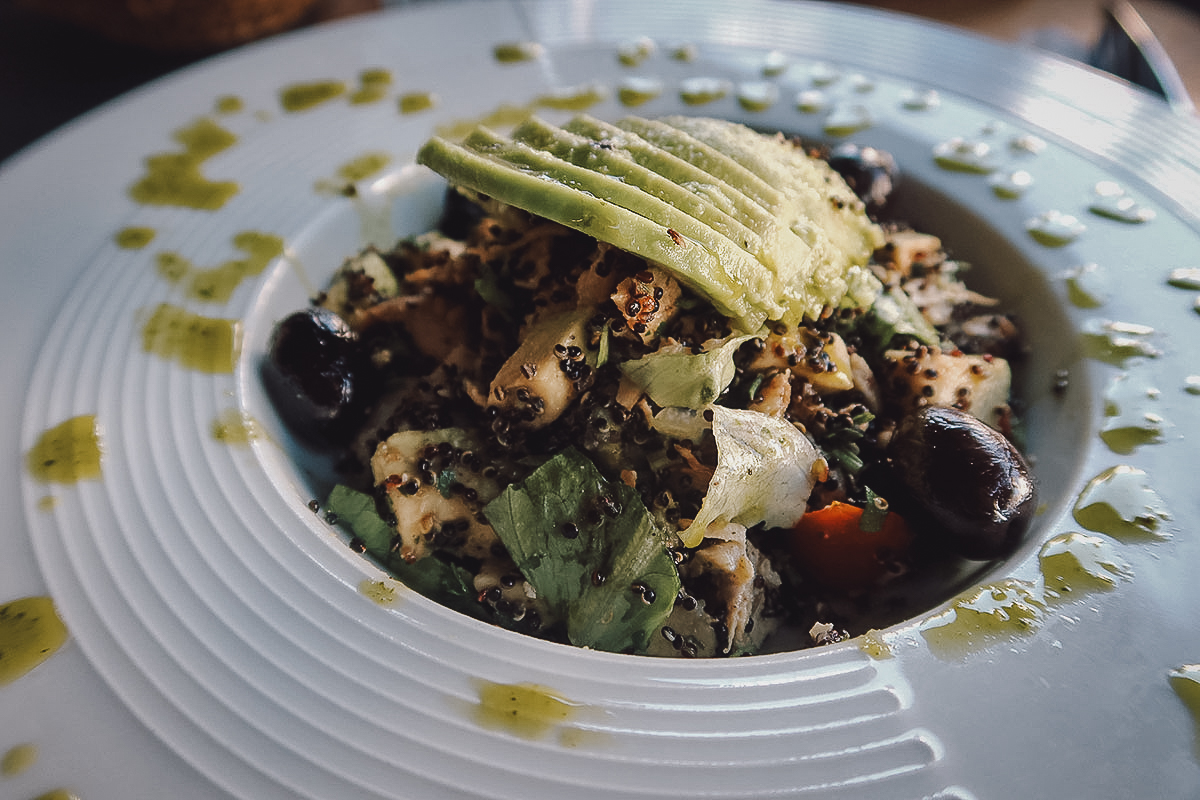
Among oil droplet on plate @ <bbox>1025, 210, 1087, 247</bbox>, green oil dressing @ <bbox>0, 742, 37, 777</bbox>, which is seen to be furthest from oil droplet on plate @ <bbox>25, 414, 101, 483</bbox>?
oil droplet on plate @ <bbox>1025, 210, 1087, 247</bbox>

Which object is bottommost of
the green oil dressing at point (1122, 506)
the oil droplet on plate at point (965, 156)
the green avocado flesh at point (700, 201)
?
the green oil dressing at point (1122, 506)

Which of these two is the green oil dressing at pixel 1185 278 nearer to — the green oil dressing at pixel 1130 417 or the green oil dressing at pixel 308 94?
the green oil dressing at pixel 1130 417

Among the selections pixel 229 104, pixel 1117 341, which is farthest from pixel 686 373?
pixel 229 104

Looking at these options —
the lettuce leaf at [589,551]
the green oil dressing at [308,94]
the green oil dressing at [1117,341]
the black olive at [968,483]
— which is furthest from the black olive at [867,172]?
the green oil dressing at [308,94]

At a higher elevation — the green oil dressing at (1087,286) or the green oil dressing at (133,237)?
the green oil dressing at (133,237)

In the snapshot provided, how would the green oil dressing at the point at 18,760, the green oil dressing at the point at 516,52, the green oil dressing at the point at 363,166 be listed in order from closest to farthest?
the green oil dressing at the point at 18,760 < the green oil dressing at the point at 363,166 < the green oil dressing at the point at 516,52

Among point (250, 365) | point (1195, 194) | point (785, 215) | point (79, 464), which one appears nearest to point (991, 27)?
point (1195, 194)

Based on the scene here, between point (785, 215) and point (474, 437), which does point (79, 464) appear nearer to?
point (474, 437)
